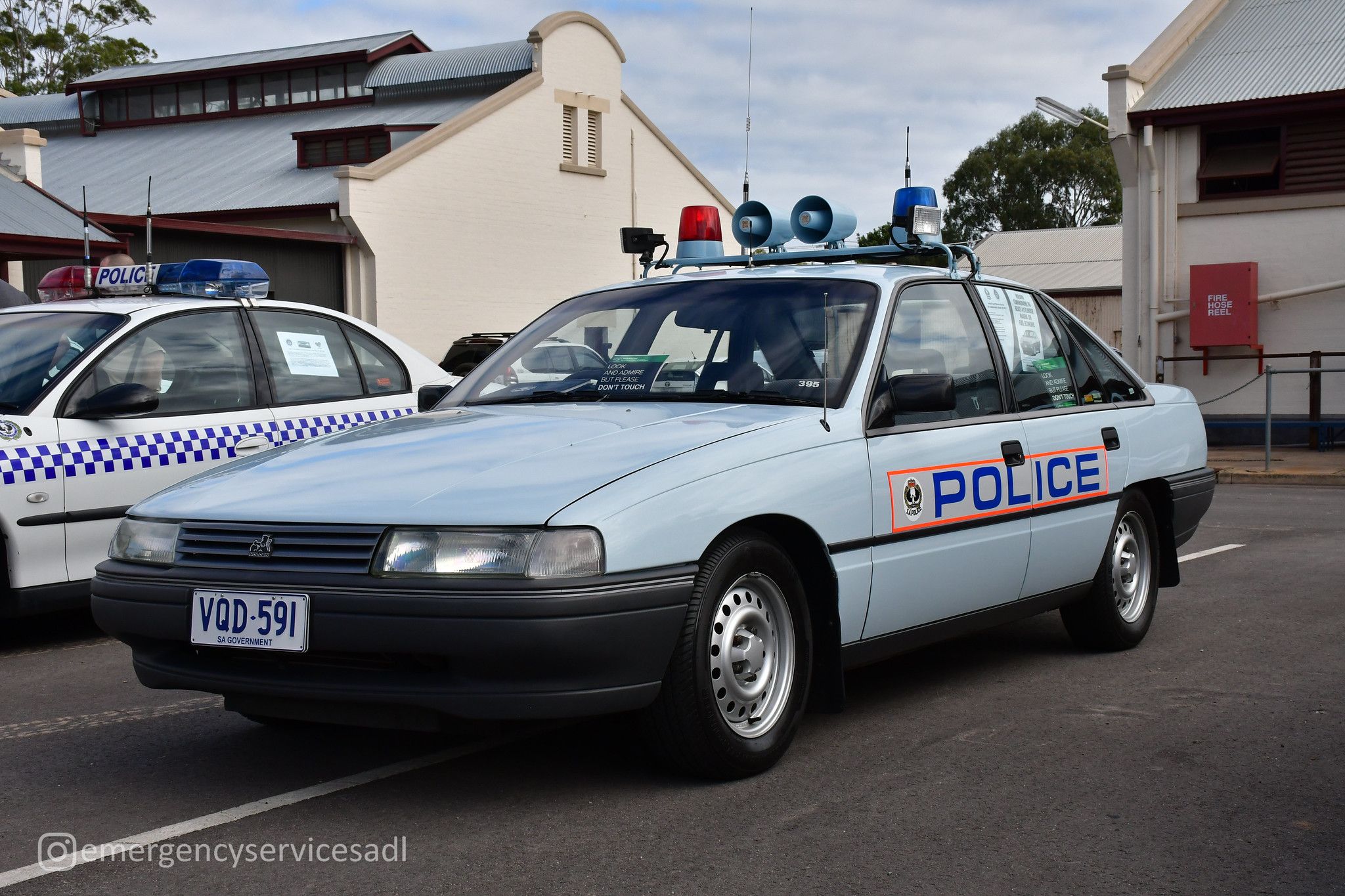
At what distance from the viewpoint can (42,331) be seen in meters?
6.84

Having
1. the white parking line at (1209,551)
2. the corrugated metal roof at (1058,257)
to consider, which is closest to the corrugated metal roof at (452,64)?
the corrugated metal roof at (1058,257)

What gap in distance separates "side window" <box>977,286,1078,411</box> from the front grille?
276 cm

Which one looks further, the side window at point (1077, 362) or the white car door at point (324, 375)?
the white car door at point (324, 375)

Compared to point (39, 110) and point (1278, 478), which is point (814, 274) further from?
point (39, 110)

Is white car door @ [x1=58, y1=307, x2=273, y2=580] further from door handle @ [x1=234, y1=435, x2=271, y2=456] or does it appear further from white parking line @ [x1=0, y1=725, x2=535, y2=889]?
white parking line @ [x1=0, y1=725, x2=535, y2=889]

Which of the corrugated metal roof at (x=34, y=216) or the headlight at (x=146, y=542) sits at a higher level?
the corrugated metal roof at (x=34, y=216)

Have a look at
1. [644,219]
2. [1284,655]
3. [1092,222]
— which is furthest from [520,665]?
[1092,222]

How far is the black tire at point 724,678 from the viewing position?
3.87m

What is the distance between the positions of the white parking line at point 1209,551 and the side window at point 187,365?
220 inches

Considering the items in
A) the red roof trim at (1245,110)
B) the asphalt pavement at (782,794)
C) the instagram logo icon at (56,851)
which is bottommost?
the asphalt pavement at (782,794)

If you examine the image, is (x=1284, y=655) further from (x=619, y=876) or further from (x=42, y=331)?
(x=42, y=331)

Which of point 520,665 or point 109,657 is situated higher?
point 520,665

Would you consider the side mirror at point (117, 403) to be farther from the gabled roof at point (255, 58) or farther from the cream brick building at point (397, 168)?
the gabled roof at point (255, 58)

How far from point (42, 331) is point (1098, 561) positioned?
4912mm
